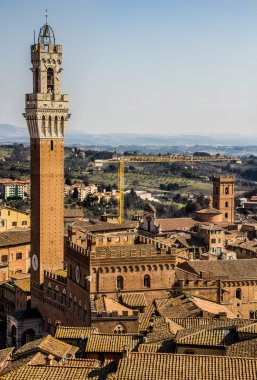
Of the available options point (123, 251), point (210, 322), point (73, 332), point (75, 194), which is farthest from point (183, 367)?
point (75, 194)

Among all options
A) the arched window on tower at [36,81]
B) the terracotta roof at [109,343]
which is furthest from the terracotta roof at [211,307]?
the arched window on tower at [36,81]

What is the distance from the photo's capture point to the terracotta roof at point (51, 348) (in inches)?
1056

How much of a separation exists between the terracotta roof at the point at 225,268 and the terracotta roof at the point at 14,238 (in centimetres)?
1796

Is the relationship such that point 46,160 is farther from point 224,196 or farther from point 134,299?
point 224,196

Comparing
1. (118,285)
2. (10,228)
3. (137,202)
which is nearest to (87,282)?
(118,285)

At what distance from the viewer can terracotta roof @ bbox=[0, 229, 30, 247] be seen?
56906mm

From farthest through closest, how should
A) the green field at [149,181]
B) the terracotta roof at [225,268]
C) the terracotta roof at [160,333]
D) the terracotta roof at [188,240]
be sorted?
the green field at [149,181], the terracotta roof at [188,240], the terracotta roof at [225,268], the terracotta roof at [160,333]

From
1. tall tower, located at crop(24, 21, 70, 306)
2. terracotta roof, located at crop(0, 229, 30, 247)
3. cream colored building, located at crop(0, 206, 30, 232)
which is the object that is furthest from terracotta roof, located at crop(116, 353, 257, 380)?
cream colored building, located at crop(0, 206, 30, 232)

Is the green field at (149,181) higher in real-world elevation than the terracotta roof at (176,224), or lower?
lower

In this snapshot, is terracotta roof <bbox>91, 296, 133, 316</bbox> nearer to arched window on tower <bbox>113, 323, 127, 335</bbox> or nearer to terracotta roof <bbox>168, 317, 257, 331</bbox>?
arched window on tower <bbox>113, 323, 127, 335</bbox>

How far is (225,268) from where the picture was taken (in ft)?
142

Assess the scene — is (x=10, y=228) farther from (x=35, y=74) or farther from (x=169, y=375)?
(x=169, y=375)

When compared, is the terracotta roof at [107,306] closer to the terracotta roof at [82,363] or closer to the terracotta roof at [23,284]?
the terracotta roof at [82,363]

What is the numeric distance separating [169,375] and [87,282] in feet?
55.0
